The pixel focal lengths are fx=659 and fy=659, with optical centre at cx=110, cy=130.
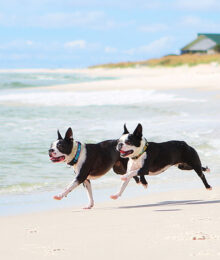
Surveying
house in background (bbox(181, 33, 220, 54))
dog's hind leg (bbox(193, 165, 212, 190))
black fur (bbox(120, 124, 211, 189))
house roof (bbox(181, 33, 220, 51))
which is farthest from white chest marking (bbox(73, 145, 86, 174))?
house roof (bbox(181, 33, 220, 51))

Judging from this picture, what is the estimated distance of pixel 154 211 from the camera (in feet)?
22.6

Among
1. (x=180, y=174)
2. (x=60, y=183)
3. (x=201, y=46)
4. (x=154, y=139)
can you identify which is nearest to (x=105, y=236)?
(x=60, y=183)

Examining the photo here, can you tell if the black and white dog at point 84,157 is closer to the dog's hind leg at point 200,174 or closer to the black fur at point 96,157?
the black fur at point 96,157

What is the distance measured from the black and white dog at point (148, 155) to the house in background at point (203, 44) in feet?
332

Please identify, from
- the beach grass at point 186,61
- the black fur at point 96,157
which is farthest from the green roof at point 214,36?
the black fur at point 96,157

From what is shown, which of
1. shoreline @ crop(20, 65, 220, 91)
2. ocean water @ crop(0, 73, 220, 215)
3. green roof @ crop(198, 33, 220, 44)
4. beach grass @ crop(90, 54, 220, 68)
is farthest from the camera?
green roof @ crop(198, 33, 220, 44)

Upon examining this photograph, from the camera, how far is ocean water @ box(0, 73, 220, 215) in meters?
8.97

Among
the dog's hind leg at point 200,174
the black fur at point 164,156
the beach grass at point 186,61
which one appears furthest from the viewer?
the beach grass at point 186,61

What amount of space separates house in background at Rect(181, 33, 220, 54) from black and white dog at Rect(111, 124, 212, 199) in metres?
101

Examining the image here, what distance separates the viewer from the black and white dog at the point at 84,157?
7.62 meters

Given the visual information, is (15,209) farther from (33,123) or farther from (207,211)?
(33,123)

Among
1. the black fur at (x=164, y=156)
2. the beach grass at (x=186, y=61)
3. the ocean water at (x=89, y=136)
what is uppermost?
the black fur at (x=164, y=156)

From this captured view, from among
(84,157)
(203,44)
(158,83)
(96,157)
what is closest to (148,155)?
(96,157)

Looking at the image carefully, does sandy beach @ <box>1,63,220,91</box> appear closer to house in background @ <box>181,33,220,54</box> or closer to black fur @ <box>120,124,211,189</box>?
black fur @ <box>120,124,211,189</box>
